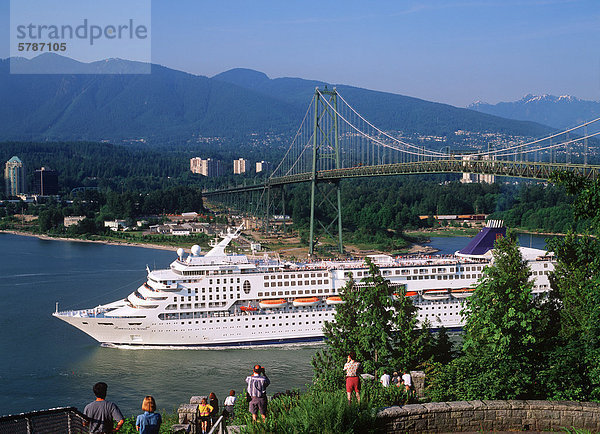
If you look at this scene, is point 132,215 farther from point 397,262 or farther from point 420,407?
point 420,407

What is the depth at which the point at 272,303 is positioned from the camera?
39.9 ft

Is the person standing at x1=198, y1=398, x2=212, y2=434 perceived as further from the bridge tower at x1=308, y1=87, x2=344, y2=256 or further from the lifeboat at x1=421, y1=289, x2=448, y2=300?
the bridge tower at x1=308, y1=87, x2=344, y2=256

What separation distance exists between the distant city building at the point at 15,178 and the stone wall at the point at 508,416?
170ft

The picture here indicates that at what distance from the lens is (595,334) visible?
5.65 meters

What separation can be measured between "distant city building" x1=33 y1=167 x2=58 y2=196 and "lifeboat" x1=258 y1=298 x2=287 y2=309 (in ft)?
139

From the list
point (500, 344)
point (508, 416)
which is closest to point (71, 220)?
point (500, 344)

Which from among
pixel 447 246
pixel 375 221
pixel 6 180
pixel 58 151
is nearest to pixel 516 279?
pixel 447 246

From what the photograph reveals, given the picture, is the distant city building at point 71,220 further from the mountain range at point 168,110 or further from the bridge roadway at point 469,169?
the mountain range at point 168,110

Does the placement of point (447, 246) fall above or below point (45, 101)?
below

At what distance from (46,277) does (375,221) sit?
54.4ft

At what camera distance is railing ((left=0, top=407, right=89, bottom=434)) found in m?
3.30

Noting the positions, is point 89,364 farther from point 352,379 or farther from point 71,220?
point 71,220

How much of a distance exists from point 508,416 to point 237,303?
27.4 feet

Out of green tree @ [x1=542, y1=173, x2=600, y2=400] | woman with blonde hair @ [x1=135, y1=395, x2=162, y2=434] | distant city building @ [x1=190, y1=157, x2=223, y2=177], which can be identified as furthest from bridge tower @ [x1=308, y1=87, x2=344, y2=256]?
distant city building @ [x1=190, y1=157, x2=223, y2=177]
